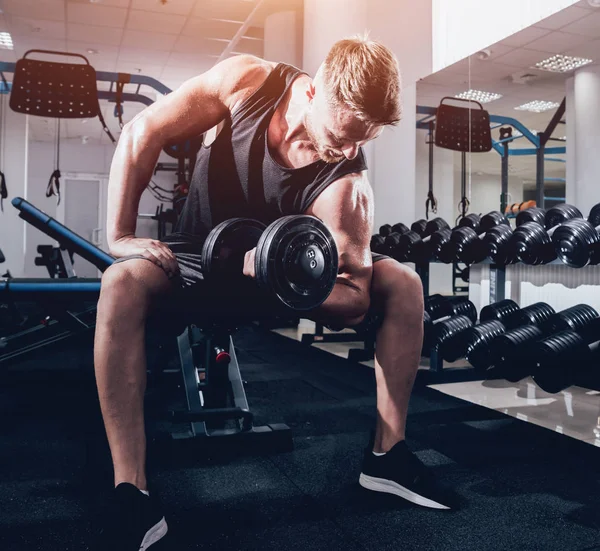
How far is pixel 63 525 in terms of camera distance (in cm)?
112

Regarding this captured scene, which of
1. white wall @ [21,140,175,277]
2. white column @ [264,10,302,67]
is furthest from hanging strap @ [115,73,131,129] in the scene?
white wall @ [21,140,175,277]

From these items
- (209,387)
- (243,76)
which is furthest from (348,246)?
(209,387)

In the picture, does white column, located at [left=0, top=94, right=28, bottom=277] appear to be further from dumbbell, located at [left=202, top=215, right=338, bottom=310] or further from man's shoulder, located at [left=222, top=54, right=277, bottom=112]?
dumbbell, located at [left=202, top=215, right=338, bottom=310]

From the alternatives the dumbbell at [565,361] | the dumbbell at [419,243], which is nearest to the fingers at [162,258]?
the dumbbell at [565,361]

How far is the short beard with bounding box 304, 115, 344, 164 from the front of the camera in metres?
1.14

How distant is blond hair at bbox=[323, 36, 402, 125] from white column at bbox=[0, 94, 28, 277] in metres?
6.55

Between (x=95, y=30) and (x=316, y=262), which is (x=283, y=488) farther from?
(x=95, y=30)

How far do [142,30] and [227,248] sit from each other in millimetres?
4967

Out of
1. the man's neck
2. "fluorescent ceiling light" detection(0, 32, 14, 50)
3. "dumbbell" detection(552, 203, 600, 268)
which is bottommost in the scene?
"dumbbell" detection(552, 203, 600, 268)

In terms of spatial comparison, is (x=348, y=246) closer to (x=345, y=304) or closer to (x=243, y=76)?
(x=345, y=304)

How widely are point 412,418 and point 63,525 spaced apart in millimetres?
1260

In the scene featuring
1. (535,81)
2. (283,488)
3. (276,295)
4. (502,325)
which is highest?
(535,81)

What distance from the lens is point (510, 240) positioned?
8.12 ft

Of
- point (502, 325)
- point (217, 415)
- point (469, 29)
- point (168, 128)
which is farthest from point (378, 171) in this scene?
point (168, 128)
